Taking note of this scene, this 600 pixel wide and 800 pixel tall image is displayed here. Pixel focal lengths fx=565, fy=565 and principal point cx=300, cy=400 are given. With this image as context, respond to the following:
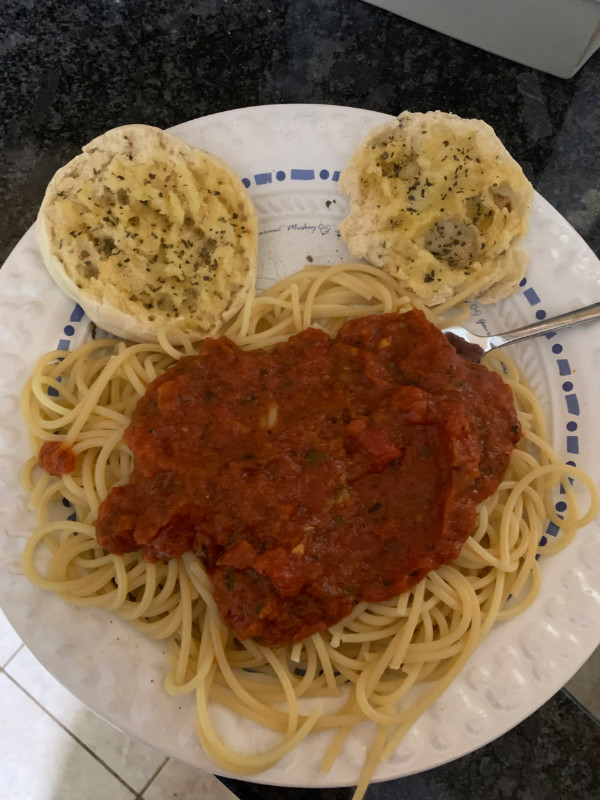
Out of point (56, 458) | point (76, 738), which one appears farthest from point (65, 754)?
point (56, 458)

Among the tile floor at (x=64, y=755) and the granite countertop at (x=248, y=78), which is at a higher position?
the granite countertop at (x=248, y=78)

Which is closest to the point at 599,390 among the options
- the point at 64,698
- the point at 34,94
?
the point at 64,698

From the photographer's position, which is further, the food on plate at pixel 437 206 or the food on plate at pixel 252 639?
the food on plate at pixel 437 206

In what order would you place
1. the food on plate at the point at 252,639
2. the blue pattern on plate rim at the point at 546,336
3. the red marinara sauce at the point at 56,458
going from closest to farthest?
the food on plate at the point at 252,639 → the red marinara sauce at the point at 56,458 → the blue pattern on plate rim at the point at 546,336

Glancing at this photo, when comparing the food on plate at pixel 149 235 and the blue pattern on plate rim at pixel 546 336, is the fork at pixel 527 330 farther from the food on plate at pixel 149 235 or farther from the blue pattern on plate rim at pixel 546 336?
the food on plate at pixel 149 235

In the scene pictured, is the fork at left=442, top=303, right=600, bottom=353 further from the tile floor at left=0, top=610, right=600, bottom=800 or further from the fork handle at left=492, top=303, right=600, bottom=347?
the tile floor at left=0, top=610, right=600, bottom=800

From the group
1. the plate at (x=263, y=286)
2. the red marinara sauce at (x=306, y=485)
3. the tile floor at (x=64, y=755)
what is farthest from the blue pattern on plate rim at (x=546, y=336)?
the tile floor at (x=64, y=755)
